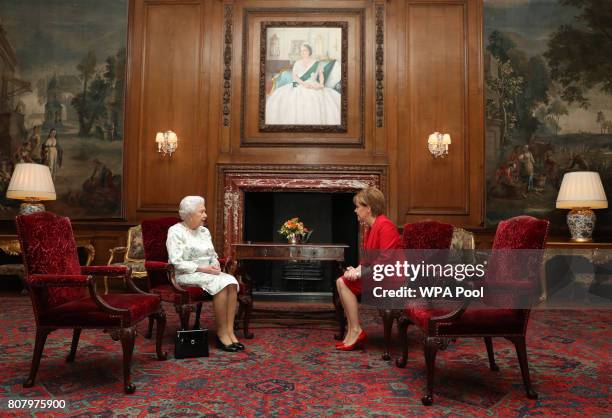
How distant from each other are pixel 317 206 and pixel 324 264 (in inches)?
36.0

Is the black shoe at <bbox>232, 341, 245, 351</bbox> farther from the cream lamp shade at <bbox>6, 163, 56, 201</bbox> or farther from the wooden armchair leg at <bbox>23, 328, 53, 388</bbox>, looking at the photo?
the cream lamp shade at <bbox>6, 163, 56, 201</bbox>

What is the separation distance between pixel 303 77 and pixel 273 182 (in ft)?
5.42

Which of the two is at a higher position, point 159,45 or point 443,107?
point 159,45

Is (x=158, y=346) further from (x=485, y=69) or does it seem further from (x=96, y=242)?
(x=485, y=69)

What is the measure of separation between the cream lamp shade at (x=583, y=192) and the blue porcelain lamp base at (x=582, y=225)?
0.11m

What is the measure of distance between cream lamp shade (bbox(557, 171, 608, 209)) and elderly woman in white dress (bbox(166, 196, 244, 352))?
4.92 m

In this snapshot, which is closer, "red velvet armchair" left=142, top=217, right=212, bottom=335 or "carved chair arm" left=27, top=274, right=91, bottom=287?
"carved chair arm" left=27, top=274, right=91, bottom=287

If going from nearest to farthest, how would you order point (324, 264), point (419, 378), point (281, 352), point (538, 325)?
1. point (419, 378)
2. point (281, 352)
3. point (538, 325)
4. point (324, 264)

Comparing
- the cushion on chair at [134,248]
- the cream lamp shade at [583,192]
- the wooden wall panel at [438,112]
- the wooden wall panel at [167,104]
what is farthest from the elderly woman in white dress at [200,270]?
the cream lamp shade at [583,192]

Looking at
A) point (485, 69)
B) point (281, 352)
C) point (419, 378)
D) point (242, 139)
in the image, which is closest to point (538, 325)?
point (419, 378)

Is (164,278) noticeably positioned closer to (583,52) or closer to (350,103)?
(350,103)

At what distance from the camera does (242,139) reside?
24.1ft

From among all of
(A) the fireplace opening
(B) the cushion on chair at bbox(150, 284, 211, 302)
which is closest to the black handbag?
(B) the cushion on chair at bbox(150, 284, 211, 302)

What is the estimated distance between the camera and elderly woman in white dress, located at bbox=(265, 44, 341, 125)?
290 inches
